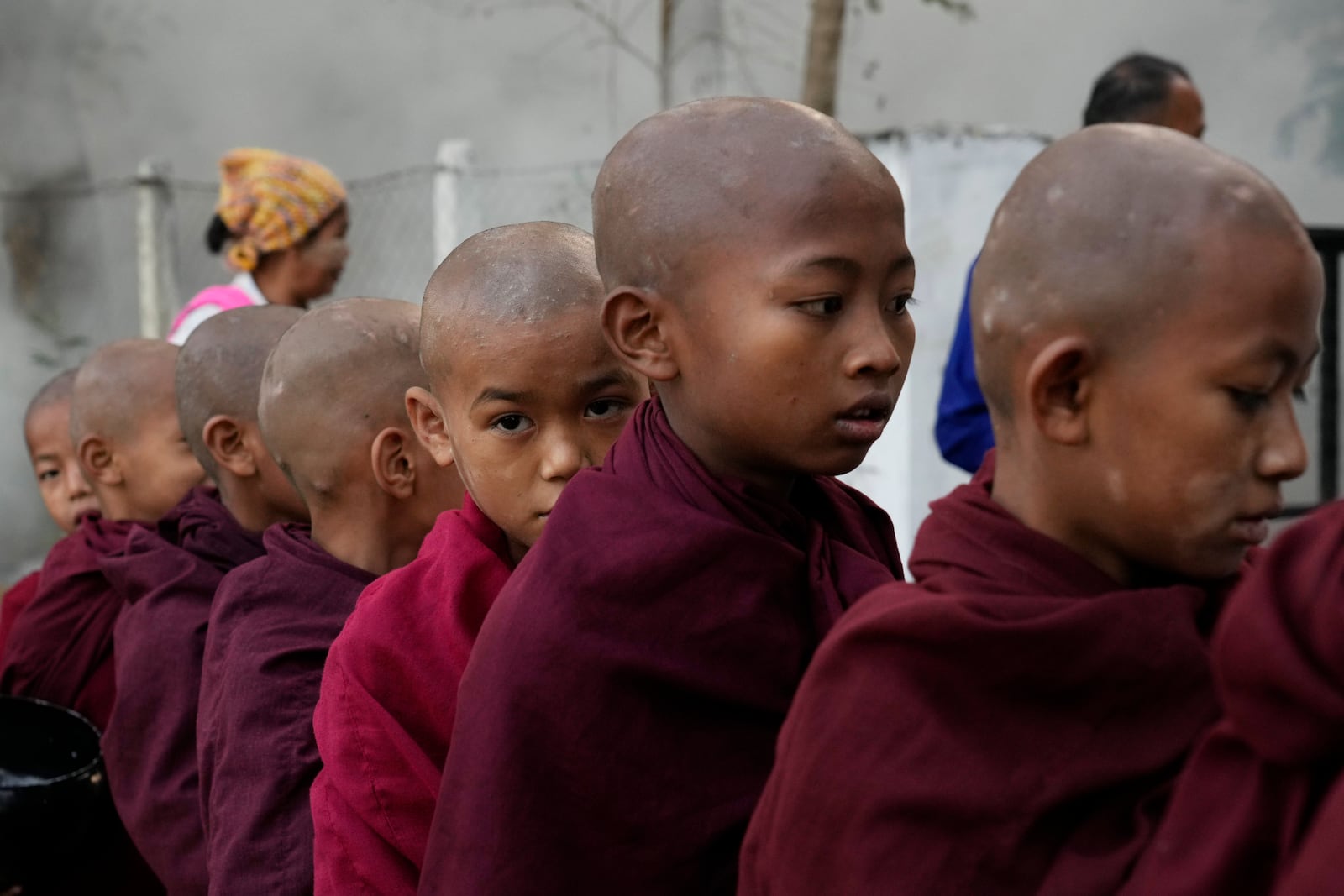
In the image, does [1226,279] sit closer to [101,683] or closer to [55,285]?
[101,683]

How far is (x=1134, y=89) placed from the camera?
3811 millimetres

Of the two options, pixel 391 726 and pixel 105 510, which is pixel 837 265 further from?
pixel 105 510

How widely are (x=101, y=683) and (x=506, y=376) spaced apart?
1764mm

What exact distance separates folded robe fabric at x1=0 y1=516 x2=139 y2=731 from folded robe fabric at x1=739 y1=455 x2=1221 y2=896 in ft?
7.93

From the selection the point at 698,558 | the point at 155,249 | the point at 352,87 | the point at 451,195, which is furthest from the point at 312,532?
the point at 352,87

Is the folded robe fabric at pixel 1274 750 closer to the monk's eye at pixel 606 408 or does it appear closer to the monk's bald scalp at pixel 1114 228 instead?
the monk's bald scalp at pixel 1114 228

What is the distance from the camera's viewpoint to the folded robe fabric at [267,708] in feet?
7.41

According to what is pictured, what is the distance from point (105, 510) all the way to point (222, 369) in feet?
2.55

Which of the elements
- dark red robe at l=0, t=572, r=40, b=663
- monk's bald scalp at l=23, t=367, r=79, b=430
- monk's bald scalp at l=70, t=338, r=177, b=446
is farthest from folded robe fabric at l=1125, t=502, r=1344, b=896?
monk's bald scalp at l=23, t=367, r=79, b=430

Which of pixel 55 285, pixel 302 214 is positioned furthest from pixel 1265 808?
pixel 55 285

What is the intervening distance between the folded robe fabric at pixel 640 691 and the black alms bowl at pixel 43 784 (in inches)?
63.8

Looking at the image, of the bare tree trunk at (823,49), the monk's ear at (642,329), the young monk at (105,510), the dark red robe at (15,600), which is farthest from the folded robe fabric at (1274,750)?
the bare tree trunk at (823,49)

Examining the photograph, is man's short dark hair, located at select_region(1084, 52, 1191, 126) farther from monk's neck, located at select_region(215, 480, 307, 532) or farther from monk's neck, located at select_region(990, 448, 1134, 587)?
monk's neck, located at select_region(990, 448, 1134, 587)

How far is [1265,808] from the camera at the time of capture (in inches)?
42.8
